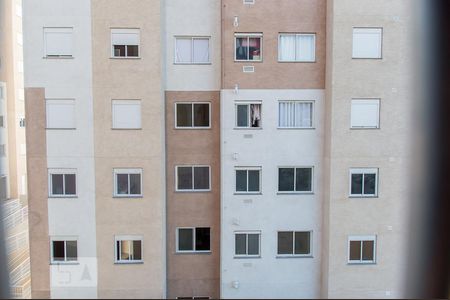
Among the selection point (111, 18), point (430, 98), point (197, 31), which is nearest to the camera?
point (430, 98)

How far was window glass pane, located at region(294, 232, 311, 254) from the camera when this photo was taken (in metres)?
7.03

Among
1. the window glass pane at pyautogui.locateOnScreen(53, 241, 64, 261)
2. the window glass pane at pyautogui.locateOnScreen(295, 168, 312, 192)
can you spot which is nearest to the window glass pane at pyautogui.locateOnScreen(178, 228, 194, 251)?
the window glass pane at pyautogui.locateOnScreen(53, 241, 64, 261)

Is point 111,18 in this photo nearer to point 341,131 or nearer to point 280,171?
point 280,171

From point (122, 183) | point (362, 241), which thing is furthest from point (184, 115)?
point (362, 241)

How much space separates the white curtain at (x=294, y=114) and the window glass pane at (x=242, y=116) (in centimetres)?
76

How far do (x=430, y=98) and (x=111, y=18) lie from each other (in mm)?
6602

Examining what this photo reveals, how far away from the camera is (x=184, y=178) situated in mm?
7121

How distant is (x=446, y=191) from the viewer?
118cm

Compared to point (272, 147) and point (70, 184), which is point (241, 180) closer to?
point (272, 147)

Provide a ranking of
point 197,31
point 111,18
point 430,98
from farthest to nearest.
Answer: point 197,31 < point 111,18 < point 430,98

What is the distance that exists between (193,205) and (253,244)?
1598 mm

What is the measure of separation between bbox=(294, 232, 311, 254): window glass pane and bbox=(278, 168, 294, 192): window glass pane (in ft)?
3.41

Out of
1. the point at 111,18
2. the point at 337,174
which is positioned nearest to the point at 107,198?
the point at 111,18

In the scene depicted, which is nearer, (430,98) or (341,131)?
(430,98)
